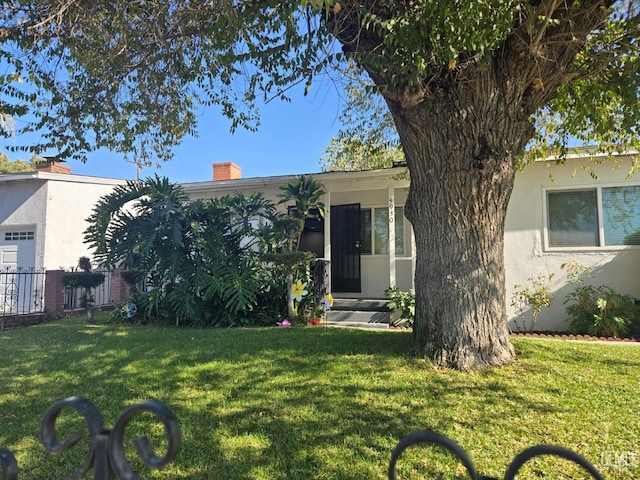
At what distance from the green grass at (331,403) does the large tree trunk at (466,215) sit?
32 centimetres

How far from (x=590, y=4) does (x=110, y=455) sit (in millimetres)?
5356

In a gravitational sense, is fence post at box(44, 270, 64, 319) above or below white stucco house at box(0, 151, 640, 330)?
below

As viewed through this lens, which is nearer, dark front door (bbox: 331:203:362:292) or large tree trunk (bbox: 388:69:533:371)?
large tree trunk (bbox: 388:69:533:371)

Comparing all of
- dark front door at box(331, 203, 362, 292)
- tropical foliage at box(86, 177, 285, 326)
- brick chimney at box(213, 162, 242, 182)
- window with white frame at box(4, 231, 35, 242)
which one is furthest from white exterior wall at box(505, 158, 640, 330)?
window with white frame at box(4, 231, 35, 242)

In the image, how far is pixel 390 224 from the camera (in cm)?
916

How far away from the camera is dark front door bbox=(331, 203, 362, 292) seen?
10.1 m

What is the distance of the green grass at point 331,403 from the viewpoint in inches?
106

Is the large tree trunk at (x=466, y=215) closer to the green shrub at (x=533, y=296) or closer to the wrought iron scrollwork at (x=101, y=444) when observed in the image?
the wrought iron scrollwork at (x=101, y=444)

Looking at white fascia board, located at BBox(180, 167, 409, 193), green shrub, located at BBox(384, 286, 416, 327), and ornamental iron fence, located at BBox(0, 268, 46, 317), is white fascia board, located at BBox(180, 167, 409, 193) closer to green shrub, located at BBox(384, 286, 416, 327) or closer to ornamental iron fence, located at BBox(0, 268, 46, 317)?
green shrub, located at BBox(384, 286, 416, 327)

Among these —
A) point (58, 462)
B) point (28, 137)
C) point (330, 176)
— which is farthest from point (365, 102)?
point (58, 462)

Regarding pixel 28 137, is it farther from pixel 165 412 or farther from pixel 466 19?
pixel 165 412

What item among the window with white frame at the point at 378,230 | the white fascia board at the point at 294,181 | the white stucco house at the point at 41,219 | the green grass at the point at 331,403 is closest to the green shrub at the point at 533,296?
the green grass at the point at 331,403

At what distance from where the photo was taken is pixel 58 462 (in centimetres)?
282

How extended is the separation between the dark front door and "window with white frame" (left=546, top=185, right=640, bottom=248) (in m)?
4.23
